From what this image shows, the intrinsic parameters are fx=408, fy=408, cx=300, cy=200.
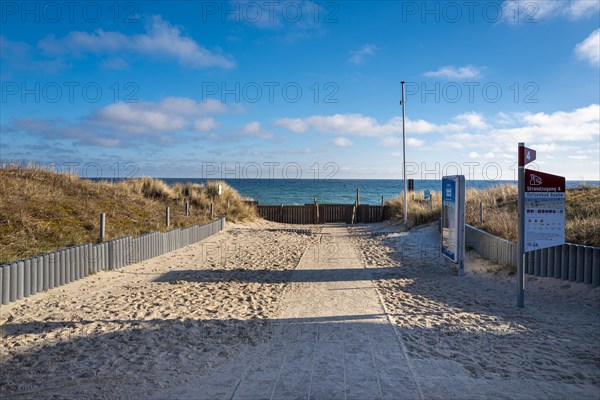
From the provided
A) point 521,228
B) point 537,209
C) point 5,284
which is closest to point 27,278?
point 5,284

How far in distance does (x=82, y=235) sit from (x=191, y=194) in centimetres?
1431

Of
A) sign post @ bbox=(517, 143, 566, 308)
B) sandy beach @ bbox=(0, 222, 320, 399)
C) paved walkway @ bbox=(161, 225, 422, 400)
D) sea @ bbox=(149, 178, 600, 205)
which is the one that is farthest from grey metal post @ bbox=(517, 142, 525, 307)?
sea @ bbox=(149, 178, 600, 205)

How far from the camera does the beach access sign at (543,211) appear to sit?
7.96 metres

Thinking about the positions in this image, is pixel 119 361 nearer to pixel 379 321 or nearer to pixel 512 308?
pixel 379 321

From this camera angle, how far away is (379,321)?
6.95 meters

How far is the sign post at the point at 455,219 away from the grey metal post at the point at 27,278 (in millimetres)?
9986

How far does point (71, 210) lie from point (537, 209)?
47.3ft

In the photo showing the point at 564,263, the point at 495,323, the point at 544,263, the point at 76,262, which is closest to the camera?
the point at 495,323

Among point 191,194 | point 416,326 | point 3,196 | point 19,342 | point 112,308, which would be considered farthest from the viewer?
point 191,194

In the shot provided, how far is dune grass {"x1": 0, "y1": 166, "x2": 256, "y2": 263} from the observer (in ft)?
37.2

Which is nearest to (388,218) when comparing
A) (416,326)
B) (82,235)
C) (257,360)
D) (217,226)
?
(217,226)

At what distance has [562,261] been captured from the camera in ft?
28.7

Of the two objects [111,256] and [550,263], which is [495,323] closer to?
[550,263]

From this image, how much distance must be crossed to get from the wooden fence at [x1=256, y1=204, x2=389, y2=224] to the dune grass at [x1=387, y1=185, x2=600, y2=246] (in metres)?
1.49
